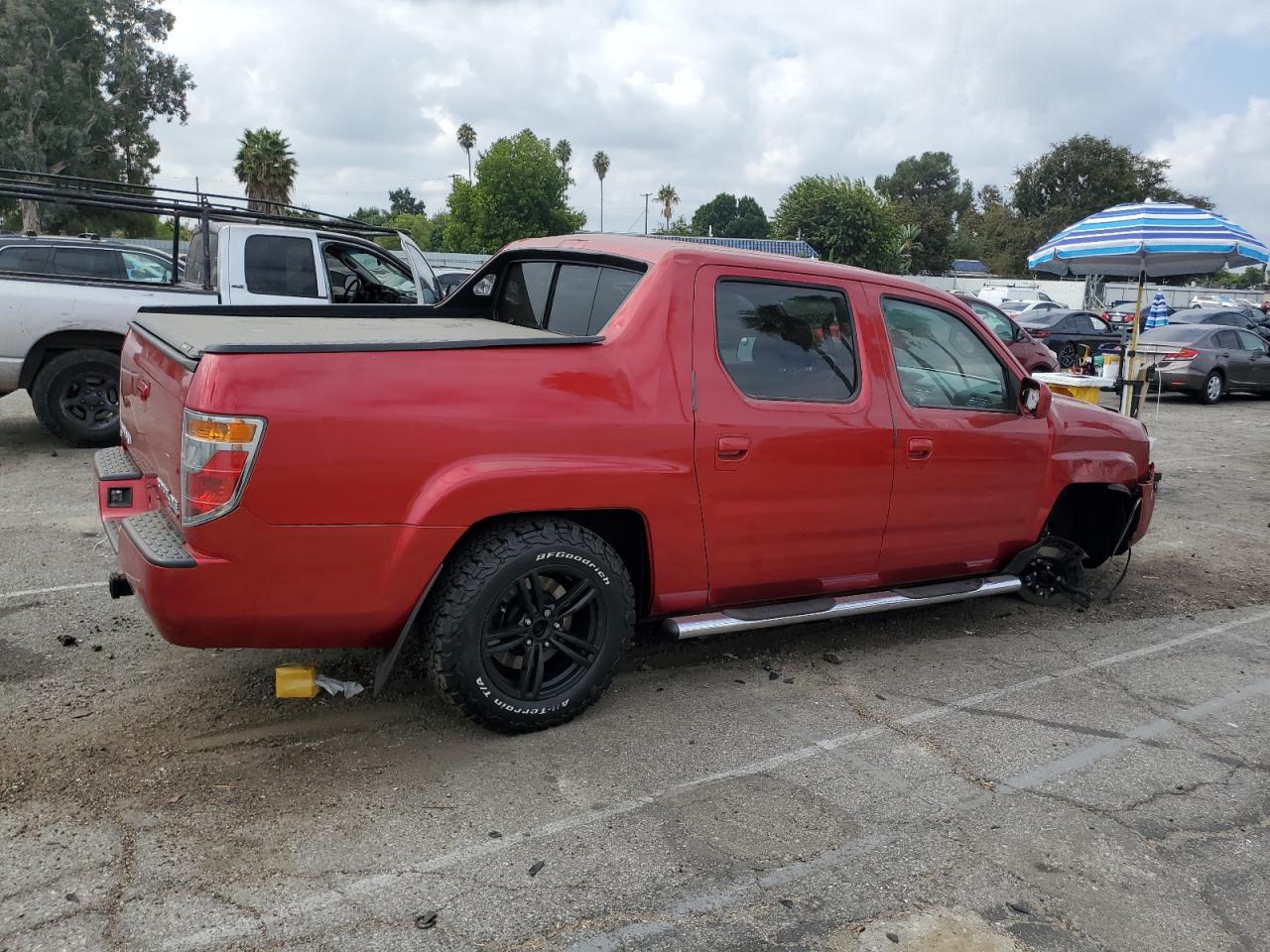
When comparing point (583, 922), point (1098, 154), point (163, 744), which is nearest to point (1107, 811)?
point (583, 922)

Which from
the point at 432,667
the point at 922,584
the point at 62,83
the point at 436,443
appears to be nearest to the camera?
the point at 436,443

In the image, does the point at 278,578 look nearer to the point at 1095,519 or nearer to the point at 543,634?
the point at 543,634

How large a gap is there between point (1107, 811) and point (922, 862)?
0.82m

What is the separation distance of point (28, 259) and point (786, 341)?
9242mm

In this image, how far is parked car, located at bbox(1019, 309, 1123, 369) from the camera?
69.5ft

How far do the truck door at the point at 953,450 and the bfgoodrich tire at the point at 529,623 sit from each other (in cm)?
150

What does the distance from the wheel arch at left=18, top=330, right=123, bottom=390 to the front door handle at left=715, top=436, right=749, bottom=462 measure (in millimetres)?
6118

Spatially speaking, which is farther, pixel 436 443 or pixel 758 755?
pixel 758 755

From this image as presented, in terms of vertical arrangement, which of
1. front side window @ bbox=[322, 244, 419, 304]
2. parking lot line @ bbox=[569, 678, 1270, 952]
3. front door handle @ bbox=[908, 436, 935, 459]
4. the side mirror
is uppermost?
front side window @ bbox=[322, 244, 419, 304]

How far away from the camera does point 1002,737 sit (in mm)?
3908

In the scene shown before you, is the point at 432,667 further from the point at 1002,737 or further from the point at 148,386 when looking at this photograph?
the point at 1002,737

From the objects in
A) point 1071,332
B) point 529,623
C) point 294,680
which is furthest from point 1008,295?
point 294,680

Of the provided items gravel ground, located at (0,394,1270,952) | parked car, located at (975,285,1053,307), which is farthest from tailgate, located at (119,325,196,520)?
parked car, located at (975,285,1053,307)

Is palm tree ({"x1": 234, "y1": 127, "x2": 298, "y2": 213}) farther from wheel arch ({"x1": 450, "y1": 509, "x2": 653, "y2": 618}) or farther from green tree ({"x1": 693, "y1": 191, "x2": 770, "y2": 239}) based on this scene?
green tree ({"x1": 693, "y1": 191, "x2": 770, "y2": 239})
